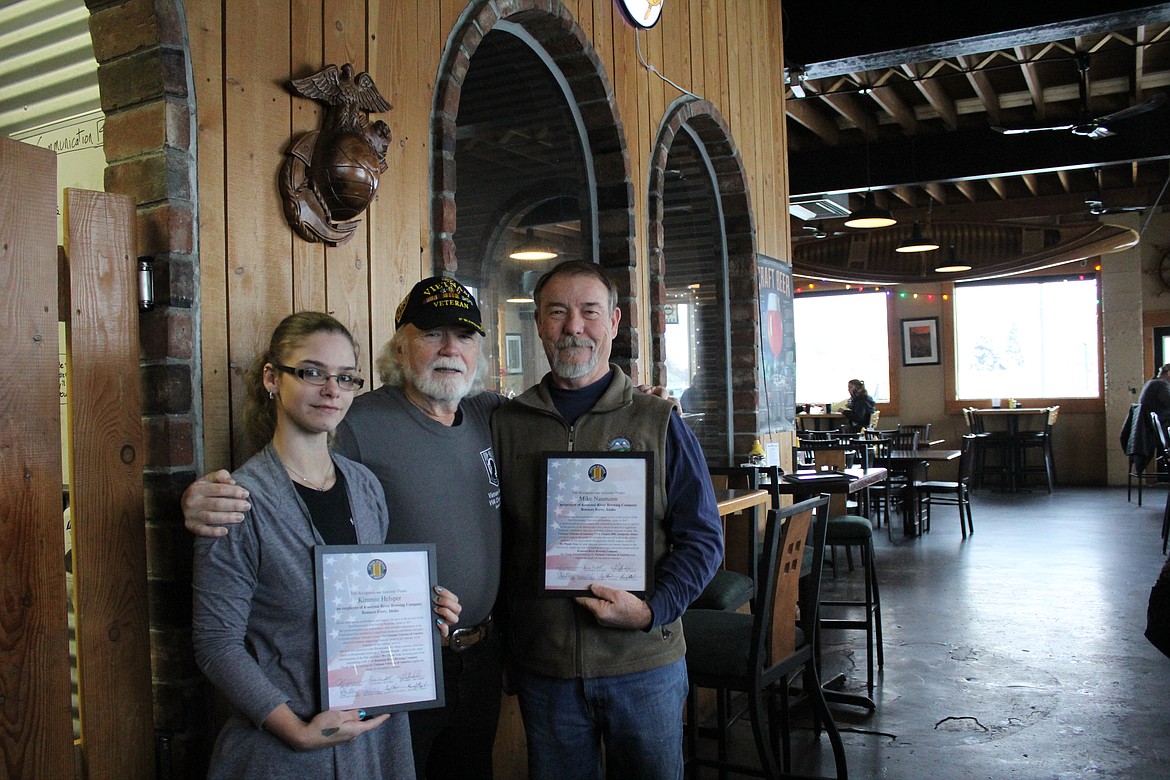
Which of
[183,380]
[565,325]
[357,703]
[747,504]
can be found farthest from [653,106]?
[357,703]

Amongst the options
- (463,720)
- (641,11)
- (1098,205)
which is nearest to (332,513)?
(463,720)

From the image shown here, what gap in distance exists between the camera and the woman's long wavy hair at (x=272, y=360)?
1764 millimetres

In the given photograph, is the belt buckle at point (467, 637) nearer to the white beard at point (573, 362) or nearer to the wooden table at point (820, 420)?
the white beard at point (573, 362)

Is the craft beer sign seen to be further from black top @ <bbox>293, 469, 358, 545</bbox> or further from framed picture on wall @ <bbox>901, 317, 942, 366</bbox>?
framed picture on wall @ <bbox>901, 317, 942, 366</bbox>

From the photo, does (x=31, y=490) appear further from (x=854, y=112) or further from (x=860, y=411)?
(x=860, y=411)

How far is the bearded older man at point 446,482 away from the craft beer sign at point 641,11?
8.48 feet

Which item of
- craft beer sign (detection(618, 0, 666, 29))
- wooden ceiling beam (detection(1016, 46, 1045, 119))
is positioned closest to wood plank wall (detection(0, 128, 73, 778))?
craft beer sign (detection(618, 0, 666, 29))

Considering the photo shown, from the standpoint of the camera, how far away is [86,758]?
5.82ft

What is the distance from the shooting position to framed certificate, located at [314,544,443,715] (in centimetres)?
161

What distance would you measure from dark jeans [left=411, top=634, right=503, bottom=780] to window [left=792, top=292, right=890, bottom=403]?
43.3 feet

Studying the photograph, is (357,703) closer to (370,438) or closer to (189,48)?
(370,438)

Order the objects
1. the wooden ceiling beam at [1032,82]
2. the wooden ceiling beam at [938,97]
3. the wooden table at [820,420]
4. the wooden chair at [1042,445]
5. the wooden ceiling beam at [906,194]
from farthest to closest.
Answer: the wooden table at [820,420] < the wooden chair at [1042,445] < the wooden ceiling beam at [906,194] < the wooden ceiling beam at [938,97] < the wooden ceiling beam at [1032,82]

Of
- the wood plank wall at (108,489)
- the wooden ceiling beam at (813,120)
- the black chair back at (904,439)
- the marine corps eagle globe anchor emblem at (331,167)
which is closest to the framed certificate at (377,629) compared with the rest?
the wood plank wall at (108,489)

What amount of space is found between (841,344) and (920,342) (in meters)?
1.33
